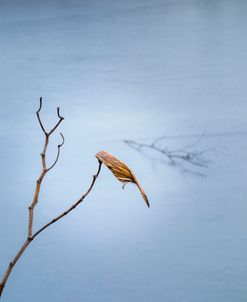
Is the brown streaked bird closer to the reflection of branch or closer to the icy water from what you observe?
the icy water

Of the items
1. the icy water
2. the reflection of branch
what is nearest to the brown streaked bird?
the icy water

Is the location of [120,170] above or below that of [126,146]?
below

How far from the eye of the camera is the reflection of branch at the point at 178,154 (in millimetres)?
2713

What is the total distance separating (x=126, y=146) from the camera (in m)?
2.79

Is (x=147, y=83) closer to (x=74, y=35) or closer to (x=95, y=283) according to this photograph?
(x=74, y=35)

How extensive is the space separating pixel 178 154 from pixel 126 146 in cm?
23

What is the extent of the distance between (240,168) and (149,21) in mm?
1291

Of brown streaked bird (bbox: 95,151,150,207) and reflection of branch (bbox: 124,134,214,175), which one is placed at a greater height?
reflection of branch (bbox: 124,134,214,175)

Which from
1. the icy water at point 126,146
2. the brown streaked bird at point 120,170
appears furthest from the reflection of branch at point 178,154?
the brown streaked bird at point 120,170

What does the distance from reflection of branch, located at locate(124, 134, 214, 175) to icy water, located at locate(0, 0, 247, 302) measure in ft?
0.10

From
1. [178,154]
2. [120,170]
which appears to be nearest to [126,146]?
[178,154]

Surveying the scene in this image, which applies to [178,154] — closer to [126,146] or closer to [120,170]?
[126,146]

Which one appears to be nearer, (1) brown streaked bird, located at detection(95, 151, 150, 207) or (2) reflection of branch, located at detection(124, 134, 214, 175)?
(1) brown streaked bird, located at detection(95, 151, 150, 207)

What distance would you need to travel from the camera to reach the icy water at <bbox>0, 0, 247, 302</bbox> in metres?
2.28
